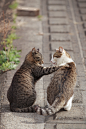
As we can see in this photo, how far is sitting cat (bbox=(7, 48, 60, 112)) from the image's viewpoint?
383 cm

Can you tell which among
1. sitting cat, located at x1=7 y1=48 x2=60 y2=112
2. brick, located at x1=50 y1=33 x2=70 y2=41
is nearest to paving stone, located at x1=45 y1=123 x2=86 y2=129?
sitting cat, located at x1=7 y1=48 x2=60 y2=112

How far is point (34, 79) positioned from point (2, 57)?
167 centimetres

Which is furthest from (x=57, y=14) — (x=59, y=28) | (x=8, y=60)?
(x=8, y=60)

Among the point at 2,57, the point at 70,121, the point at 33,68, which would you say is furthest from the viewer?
the point at 2,57

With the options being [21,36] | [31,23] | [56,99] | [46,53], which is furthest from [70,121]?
[31,23]

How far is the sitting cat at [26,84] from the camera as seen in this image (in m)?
3.83

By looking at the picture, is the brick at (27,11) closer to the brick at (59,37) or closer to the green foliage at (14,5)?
the green foliage at (14,5)

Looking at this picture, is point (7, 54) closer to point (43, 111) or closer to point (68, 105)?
point (68, 105)

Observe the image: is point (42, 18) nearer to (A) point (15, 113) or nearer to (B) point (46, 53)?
(B) point (46, 53)

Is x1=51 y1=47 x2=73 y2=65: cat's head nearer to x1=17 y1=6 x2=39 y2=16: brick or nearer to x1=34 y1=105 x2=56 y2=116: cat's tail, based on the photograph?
x1=34 y1=105 x2=56 y2=116: cat's tail

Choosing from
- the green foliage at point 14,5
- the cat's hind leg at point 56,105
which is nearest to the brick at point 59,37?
the green foliage at point 14,5

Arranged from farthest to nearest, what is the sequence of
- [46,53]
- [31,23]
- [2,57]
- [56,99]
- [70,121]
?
[31,23], [46,53], [2,57], [70,121], [56,99]

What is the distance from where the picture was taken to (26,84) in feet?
12.9

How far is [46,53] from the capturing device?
5.95 meters
